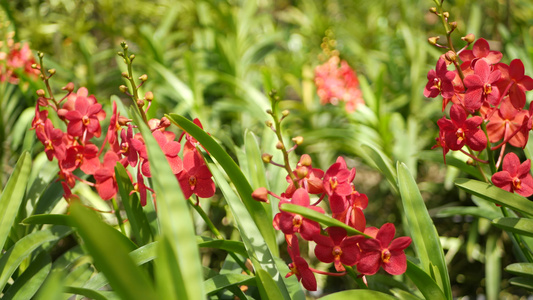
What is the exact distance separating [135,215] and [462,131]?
53cm

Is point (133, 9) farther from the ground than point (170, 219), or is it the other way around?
point (133, 9)

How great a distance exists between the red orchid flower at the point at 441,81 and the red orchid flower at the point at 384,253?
23 centimetres

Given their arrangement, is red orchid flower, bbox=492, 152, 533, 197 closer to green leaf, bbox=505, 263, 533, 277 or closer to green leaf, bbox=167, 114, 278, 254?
green leaf, bbox=505, 263, 533, 277

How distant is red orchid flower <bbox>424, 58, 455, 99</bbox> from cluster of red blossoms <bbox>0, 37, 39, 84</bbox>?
3.77 ft

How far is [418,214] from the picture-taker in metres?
0.73

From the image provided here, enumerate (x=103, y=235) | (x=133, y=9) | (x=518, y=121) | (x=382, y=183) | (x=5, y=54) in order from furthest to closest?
(x=133, y=9), (x=382, y=183), (x=5, y=54), (x=518, y=121), (x=103, y=235)

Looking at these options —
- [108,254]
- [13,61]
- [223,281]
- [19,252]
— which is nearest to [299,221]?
[223,281]

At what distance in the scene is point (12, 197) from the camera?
2.62 ft

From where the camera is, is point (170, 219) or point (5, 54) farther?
point (5, 54)

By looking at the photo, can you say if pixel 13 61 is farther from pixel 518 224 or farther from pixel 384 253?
pixel 518 224

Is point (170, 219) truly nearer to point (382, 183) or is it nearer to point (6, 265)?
point (6, 265)

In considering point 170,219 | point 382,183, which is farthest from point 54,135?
point 382,183

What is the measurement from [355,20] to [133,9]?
4.86 ft

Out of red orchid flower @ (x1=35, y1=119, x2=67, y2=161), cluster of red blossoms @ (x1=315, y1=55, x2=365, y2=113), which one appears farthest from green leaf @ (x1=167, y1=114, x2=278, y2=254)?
cluster of red blossoms @ (x1=315, y1=55, x2=365, y2=113)
